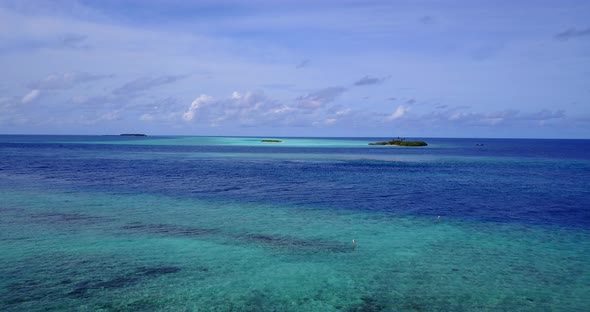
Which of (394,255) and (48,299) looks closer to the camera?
(48,299)

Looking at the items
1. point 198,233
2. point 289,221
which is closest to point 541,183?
point 289,221

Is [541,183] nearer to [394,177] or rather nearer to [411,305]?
[394,177]

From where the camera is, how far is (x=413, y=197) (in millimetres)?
40875

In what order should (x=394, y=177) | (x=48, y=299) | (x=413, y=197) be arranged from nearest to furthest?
Answer: (x=48, y=299), (x=413, y=197), (x=394, y=177)

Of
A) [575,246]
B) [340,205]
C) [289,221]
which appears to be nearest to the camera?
[575,246]

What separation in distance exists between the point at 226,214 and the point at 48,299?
16.2m

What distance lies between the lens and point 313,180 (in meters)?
53.8

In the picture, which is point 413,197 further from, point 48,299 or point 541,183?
point 48,299

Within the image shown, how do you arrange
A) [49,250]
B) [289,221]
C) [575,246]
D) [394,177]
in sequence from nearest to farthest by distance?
[49,250] → [575,246] → [289,221] → [394,177]

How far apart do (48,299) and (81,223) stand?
1240cm

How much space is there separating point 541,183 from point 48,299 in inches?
2173

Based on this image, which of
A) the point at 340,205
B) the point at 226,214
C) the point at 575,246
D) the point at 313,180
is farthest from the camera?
the point at 313,180

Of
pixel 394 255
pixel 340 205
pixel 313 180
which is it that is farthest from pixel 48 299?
pixel 313 180

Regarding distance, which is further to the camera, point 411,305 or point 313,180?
point 313,180
